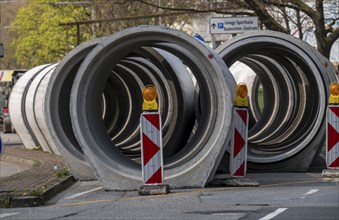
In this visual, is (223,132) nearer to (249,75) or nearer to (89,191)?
(89,191)

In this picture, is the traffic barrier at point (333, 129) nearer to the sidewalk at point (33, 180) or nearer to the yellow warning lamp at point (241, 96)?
the yellow warning lamp at point (241, 96)

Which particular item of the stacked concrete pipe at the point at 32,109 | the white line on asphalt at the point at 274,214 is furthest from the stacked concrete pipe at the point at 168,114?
the stacked concrete pipe at the point at 32,109

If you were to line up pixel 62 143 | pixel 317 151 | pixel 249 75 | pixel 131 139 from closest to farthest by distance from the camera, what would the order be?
1. pixel 62 143
2. pixel 317 151
3. pixel 131 139
4. pixel 249 75

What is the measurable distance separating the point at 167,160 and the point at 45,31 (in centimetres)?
6607

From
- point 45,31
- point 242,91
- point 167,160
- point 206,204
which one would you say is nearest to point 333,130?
point 242,91

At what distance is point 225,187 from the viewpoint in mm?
15492

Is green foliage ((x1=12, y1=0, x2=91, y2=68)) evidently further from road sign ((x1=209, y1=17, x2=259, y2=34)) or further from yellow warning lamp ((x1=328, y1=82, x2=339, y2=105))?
yellow warning lamp ((x1=328, y1=82, x2=339, y2=105))

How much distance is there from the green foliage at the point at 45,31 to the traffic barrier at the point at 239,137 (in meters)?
55.1

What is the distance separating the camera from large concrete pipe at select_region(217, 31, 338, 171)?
1888 centimetres

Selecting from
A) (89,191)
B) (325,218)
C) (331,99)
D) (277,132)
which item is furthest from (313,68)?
(325,218)

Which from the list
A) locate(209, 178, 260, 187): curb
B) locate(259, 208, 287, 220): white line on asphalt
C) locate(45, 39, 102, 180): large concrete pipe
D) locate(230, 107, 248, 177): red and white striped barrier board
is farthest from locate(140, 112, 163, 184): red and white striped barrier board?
locate(45, 39, 102, 180): large concrete pipe

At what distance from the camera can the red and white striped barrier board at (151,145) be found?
1481 cm

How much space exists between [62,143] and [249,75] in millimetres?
11531

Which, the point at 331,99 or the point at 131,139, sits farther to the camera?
the point at 131,139
